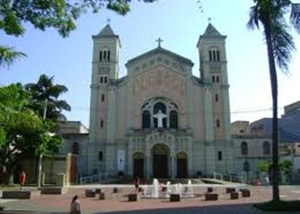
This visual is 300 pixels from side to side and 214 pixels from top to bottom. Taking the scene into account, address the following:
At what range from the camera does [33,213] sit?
61.0 feet

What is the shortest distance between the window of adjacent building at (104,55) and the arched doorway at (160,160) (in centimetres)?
1297

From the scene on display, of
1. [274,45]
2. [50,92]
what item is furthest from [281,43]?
[50,92]

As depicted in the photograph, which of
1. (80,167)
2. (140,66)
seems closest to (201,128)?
(140,66)

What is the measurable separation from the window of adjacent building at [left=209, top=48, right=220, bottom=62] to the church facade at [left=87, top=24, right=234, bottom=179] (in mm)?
126

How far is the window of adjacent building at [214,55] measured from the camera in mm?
58719

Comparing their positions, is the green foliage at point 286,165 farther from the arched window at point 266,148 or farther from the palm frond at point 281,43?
the palm frond at point 281,43

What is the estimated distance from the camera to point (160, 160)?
5459 centimetres

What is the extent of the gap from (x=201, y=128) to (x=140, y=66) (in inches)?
421

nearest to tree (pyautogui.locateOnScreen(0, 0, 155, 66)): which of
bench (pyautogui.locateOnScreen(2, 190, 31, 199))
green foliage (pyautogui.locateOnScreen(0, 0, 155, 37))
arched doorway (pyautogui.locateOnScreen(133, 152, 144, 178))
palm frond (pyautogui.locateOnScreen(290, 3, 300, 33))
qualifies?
green foliage (pyautogui.locateOnScreen(0, 0, 155, 37))

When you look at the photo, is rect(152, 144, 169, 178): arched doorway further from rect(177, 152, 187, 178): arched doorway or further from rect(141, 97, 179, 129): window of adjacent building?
rect(141, 97, 179, 129): window of adjacent building

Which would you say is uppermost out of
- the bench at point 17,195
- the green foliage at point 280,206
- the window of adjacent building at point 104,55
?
the window of adjacent building at point 104,55

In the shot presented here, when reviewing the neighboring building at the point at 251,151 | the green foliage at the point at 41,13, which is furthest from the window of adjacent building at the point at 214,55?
the green foliage at the point at 41,13

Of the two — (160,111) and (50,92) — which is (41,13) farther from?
(160,111)

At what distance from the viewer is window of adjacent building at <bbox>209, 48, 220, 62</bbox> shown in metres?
58.7
